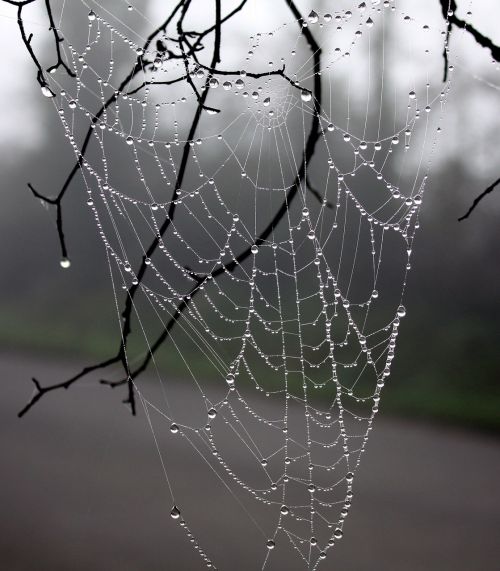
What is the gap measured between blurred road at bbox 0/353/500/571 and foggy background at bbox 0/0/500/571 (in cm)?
2

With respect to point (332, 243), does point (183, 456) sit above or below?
below

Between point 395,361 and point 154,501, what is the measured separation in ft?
15.0

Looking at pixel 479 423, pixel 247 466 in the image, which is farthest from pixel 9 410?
pixel 479 423

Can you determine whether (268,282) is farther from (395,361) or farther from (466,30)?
(466,30)

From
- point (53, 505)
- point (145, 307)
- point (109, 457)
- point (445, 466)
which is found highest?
point (145, 307)

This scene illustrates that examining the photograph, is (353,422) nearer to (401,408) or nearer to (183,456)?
(401,408)

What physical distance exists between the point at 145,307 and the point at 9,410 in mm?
4134

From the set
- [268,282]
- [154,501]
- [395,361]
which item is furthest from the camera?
[268,282]

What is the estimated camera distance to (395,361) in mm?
7969

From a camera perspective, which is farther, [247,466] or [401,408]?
[401,408]

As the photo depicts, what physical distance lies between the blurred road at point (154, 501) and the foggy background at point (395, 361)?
2 cm

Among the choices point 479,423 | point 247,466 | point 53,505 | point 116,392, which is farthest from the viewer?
point 116,392

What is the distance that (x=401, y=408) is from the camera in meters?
6.92

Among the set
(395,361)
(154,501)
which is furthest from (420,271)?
(154,501)
